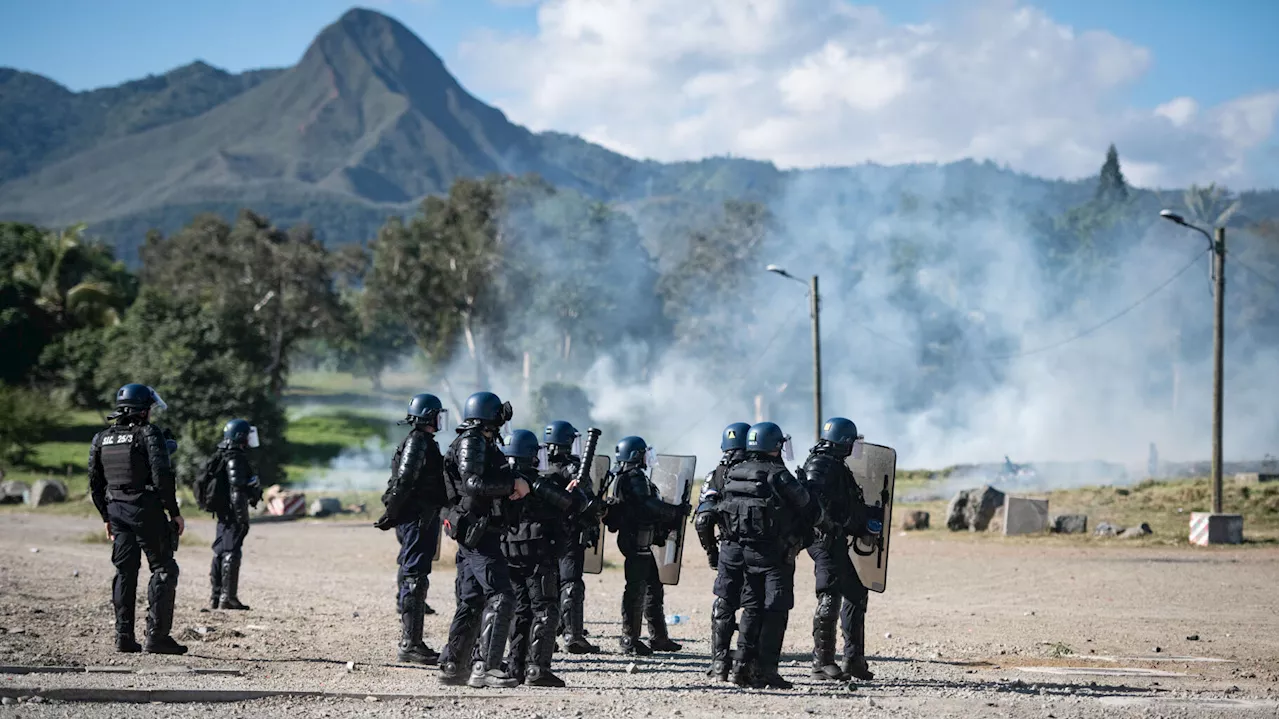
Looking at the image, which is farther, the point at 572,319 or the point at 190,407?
the point at 572,319

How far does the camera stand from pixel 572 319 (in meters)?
64.5

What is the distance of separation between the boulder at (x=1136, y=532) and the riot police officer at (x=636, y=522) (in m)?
16.6

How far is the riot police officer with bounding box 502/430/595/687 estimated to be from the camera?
9.55m

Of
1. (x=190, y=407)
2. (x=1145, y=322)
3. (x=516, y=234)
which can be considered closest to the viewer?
(x=190, y=407)

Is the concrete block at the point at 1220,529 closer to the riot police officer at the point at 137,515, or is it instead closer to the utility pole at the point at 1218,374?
the utility pole at the point at 1218,374

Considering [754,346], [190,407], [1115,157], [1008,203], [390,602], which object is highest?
[1115,157]

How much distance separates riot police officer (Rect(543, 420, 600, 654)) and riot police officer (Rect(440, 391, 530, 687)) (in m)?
1.03

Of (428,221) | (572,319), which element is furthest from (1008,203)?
(428,221)

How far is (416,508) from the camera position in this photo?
10.7 metres

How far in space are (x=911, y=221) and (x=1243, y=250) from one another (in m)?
17.5

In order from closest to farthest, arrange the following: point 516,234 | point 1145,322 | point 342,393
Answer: point 1145,322 < point 516,234 < point 342,393

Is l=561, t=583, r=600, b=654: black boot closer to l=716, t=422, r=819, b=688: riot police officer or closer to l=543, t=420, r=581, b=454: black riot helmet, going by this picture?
l=543, t=420, r=581, b=454: black riot helmet

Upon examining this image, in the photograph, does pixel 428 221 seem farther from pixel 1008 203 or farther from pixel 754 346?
pixel 1008 203

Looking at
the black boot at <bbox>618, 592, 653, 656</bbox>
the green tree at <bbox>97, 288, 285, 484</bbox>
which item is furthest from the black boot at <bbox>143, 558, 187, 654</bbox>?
the green tree at <bbox>97, 288, 285, 484</bbox>
